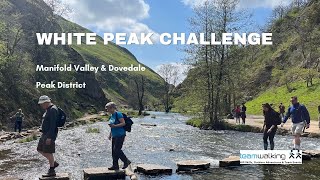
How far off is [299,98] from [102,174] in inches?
2058

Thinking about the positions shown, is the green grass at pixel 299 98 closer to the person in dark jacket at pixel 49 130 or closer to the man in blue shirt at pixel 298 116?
the man in blue shirt at pixel 298 116

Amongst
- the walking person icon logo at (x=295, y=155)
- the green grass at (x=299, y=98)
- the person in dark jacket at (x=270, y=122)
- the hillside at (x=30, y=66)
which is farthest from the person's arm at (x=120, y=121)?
the green grass at (x=299, y=98)

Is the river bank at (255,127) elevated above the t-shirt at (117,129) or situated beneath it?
situated beneath

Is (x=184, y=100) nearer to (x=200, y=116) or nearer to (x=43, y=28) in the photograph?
(x=200, y=116)

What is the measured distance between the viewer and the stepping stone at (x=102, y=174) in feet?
43.0

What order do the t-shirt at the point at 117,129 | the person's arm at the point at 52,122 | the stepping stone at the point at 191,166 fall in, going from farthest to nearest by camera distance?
the stepping stone at the point at 191,166 < the t-shirt at the point at 117,129 < the person's arm at the point at 52,122

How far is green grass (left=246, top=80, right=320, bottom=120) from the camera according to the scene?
53319 mm

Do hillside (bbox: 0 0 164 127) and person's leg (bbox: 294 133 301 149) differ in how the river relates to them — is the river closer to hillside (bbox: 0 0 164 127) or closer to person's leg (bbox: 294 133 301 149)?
person's leg (bbox: 294 133 301 149)

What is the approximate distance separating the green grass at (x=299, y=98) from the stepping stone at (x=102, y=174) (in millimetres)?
39637

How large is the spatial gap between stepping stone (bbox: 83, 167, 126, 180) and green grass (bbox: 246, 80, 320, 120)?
39637 mm

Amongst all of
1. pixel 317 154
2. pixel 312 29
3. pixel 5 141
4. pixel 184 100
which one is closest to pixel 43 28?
pixel 184 100

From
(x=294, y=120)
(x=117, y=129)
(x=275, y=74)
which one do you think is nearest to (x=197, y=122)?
(x=294, y=120)

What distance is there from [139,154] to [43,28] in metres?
60.9

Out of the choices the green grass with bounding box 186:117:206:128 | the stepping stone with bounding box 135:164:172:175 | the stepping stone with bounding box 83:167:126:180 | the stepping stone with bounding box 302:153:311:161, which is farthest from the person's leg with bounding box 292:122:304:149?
the green grass with bounding box 186:117:206:128
